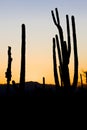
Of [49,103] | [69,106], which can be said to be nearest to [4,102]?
[49,103]

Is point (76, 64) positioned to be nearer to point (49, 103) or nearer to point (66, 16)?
point (66, 16)

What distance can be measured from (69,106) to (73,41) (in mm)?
7643

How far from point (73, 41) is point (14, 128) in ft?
30.2

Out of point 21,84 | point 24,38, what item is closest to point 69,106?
point 21,84

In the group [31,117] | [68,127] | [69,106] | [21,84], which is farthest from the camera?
[21,84]

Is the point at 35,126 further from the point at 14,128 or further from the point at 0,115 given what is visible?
the point at 0,115

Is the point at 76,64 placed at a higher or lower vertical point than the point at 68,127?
higher

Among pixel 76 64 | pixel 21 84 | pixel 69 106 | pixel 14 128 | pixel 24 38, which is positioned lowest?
pixel 14 128

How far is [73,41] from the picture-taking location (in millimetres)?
16250

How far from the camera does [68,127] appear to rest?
24.8 feet

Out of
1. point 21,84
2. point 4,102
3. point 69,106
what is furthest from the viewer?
point 21,84

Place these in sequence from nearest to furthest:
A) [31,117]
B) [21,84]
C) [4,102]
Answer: [31,117] → [4,102] → [21,84]

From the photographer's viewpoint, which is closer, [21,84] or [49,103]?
[49,103]

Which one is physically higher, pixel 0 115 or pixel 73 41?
pixel 73 41
